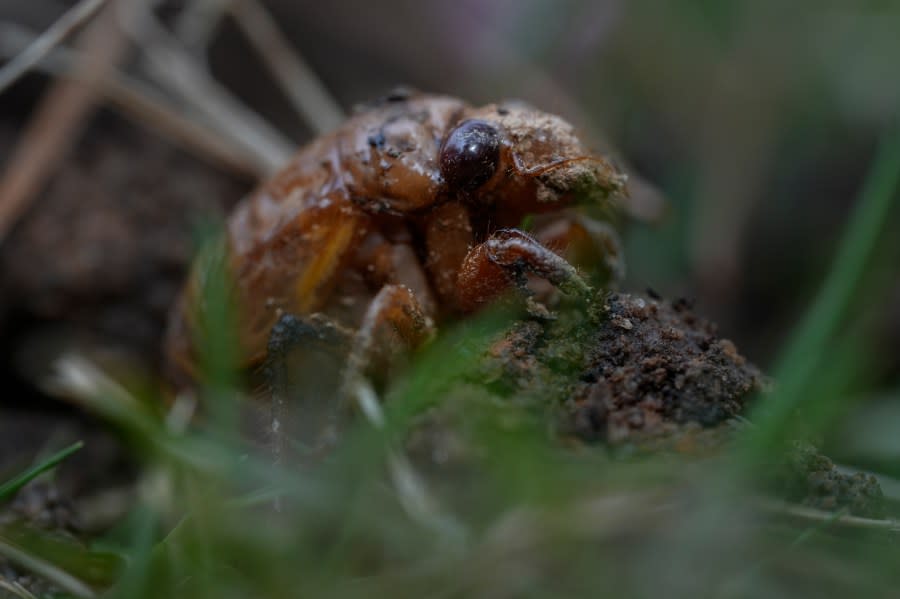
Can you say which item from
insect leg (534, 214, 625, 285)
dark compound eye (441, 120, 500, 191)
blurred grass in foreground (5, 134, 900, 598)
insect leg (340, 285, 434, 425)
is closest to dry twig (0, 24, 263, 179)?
dark compound eye (441, 120, 500, 191)

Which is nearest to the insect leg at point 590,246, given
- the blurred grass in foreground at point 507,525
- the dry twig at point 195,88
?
the blurred grass in foreground at point 507,525

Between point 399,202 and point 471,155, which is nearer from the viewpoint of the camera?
point 471,155

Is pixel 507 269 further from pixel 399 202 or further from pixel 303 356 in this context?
pixel 303 356

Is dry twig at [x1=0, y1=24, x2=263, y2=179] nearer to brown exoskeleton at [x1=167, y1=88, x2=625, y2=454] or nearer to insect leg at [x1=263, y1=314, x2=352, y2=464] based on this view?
brown exoskeleton at [x1=167, y1=88, x2=625, y2=454]

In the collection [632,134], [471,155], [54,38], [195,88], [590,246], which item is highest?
[195,88]

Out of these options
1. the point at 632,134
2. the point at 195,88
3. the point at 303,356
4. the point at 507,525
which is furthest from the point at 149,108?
the point at 507,525
